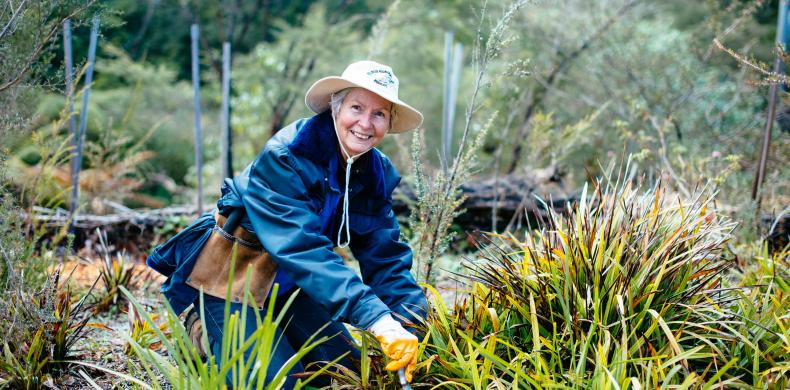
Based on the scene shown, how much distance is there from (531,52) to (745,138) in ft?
10.2

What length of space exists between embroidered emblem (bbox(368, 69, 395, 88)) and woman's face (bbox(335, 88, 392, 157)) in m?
0.08

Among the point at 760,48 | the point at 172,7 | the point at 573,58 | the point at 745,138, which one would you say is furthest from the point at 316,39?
the point at 760,48

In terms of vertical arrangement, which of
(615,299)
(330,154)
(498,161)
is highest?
(330,154)

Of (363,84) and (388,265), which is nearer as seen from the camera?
(363,84)

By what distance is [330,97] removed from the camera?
2.84 metres

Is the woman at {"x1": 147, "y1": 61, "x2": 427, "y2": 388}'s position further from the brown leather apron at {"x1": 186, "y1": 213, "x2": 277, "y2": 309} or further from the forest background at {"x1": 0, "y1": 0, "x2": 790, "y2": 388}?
the forest background at {"x1": 0, "y1": 0, "x2": 790, "y2": 388}

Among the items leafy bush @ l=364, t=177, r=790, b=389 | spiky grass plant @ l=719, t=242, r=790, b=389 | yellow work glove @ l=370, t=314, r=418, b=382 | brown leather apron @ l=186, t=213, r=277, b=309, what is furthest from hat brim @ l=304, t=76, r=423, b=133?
spiky grass plant @ l=719, t=242, r=790, b=389

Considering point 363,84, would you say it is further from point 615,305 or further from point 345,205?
point 615,305

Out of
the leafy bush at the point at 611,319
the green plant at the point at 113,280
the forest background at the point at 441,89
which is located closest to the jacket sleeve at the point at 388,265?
the leafy bush at the point at 611,319

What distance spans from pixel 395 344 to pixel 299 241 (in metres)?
0.50

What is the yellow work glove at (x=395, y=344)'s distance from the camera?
7.30 feet

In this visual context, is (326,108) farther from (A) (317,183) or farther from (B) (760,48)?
(B) (760,48)

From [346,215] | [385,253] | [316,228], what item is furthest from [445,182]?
[316,228]

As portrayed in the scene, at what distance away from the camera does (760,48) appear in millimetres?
10703
